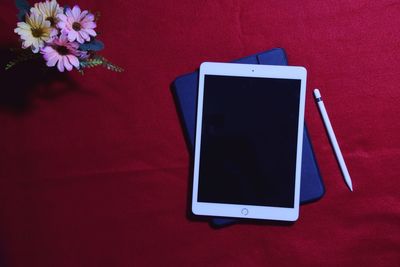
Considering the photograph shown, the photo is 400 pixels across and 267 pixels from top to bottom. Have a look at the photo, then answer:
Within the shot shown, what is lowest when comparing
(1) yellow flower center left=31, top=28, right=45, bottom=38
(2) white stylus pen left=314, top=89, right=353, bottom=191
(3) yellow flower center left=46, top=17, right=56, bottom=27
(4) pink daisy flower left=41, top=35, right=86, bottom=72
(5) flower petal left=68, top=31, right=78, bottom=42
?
(2) white stylus pen left=314, top=89, right=353, bottom=191

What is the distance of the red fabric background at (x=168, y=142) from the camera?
733 millimetres

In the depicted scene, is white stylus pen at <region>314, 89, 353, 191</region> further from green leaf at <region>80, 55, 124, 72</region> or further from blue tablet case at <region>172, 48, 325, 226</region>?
green leaf at <region>80, 55, 124, 72</region>

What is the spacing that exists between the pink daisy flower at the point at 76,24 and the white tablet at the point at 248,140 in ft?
0.62

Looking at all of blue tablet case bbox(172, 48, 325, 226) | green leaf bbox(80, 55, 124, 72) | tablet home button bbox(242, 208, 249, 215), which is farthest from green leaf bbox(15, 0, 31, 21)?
tablet home button bbox(242, 208, 249, 215)

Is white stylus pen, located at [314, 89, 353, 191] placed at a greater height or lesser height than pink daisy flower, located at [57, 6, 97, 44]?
lesser

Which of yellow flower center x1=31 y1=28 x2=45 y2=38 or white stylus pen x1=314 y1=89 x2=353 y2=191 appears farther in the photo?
white stylus pen x1=314 y1=89 x2=353 y2=191

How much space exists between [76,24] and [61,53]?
43 millimetres

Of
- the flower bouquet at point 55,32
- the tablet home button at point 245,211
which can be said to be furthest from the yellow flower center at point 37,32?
the tablet home button at point 245,211

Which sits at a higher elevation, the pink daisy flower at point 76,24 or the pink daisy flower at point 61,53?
the pink daisy flower at point 76,24

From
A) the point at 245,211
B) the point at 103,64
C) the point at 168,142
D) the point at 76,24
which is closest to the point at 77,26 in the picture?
the point at 76,24

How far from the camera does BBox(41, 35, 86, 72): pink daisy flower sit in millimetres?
610

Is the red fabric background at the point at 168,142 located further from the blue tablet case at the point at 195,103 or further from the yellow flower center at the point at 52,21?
the yellow flower center at the point at 52,21

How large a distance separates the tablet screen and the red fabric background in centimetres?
4

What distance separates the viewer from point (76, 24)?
2.05ft
